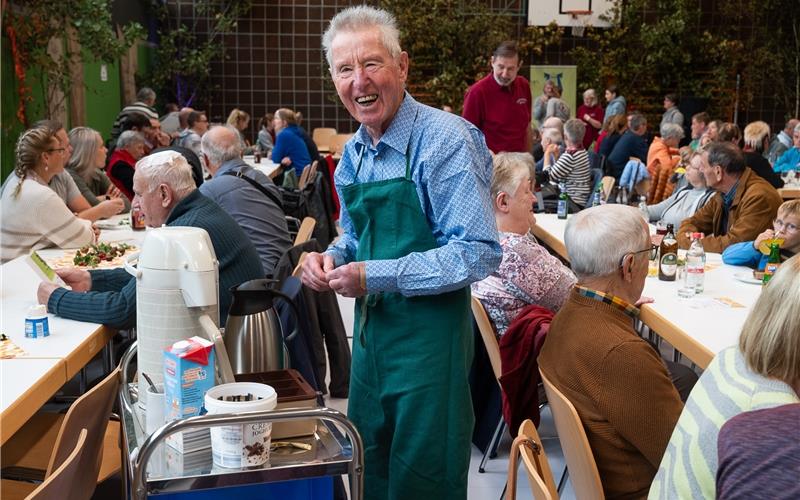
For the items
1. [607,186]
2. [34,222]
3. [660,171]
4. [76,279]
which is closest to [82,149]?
[34,222]

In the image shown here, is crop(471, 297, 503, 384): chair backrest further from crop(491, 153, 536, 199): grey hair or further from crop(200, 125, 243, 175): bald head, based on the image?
crop(200, 125, 243, 175): bald head

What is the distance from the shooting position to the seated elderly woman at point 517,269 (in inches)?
129

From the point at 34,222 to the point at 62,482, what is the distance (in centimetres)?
273

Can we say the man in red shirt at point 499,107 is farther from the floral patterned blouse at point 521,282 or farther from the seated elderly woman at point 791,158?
the seated elderly woman at point 791,158

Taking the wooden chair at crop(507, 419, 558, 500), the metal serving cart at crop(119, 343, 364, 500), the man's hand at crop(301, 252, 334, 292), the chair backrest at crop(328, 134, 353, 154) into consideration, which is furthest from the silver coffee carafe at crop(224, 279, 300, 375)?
the chair backrest at crop(328, 134, 353, 154)

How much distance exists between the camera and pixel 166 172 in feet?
9.78

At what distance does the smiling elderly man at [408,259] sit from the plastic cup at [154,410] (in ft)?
1.51

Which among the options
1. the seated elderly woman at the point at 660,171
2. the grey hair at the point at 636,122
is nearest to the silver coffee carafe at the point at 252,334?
the seated elderly woman at the point at 660,171

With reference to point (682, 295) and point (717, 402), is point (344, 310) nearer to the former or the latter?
point (682, 295)

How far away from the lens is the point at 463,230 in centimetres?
197

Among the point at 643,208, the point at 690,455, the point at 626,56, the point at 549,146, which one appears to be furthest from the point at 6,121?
the point at 626,56

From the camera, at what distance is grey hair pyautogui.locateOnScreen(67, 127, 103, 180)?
5582 millimetres

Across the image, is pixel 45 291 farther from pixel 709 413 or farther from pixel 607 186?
pixel 607 186

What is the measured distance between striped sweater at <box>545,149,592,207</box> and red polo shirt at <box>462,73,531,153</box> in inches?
33.9
